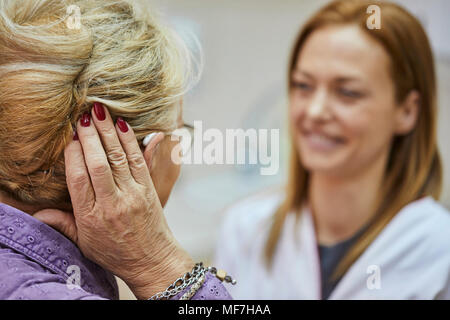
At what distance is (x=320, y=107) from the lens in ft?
3.99

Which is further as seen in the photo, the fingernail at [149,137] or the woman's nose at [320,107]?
the woman's nose at [320,107]

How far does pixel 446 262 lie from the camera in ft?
3.70

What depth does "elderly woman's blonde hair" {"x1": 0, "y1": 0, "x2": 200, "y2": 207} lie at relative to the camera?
2.11 ft

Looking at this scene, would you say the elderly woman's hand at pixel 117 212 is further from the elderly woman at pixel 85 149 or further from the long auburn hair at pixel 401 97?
the long auburn hair at pixel 401 97

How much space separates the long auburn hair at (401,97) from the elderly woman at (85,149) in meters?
0.60

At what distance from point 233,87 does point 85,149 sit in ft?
5.27

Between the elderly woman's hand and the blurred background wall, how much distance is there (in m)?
1.22

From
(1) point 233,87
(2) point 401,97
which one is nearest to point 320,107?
(2) point 401,97

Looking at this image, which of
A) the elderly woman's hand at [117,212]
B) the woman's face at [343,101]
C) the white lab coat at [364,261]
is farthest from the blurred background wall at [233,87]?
the elderly woman's hand at [117,212]

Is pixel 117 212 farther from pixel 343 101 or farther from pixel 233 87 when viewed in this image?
pixel 233 87

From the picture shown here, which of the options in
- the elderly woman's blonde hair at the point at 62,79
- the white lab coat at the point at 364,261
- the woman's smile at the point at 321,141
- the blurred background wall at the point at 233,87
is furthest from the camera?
the blurred background wall at the point at 233,87

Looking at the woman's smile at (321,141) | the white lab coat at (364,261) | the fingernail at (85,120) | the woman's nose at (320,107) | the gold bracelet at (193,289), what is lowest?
the white lab coat at (364,261)

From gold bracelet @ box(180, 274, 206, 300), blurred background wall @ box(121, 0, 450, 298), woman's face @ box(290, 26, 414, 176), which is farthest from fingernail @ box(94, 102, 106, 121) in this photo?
blurred background wall @ box(121, 0, 450, 298)

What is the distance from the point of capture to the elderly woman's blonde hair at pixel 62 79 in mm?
645
